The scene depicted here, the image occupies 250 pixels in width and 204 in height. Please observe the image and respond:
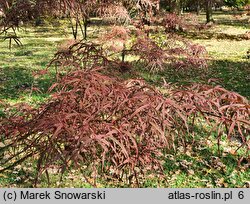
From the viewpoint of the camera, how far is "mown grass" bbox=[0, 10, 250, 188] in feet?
13.9

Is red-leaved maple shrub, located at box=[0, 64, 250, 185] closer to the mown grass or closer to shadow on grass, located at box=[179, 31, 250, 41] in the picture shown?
the mown grass

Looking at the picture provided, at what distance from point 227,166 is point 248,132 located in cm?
327

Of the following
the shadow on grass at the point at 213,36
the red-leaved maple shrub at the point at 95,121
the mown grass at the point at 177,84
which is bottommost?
the mown grass at the point at 177,84

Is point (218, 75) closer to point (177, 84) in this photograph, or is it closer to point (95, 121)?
point (177, 84)

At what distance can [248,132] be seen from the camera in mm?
1545

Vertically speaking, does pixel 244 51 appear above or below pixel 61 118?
below

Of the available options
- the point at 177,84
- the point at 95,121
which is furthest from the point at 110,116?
the point at 177,84

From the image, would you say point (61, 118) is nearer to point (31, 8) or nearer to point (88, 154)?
point (88, 154)

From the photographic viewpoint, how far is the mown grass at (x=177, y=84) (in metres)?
4.25

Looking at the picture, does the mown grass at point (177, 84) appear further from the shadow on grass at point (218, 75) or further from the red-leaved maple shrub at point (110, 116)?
the red-leaved maple shrub at point (110, 116)

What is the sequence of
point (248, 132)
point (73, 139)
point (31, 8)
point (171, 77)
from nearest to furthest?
point (73, 139), point (248, 132), point (31, 8), point (171, 77)

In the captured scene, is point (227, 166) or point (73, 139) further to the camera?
point (227, 166)

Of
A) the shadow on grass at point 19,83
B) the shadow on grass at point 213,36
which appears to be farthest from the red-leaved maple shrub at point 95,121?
the shadow on grass at point 213,36

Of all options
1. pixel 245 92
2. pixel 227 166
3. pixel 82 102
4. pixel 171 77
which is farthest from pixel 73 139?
pixel 171 77
